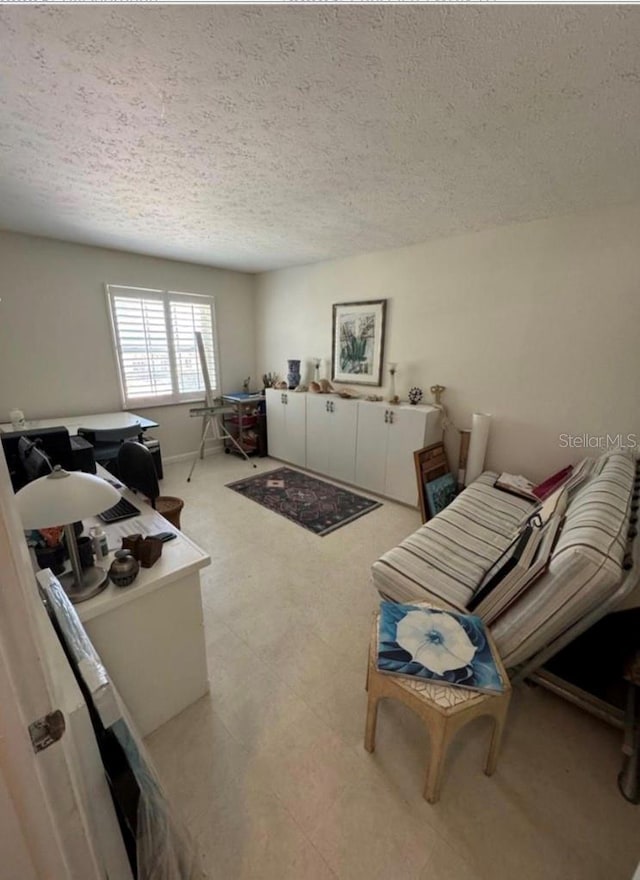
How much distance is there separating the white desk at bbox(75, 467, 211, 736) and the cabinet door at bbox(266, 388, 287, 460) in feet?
9.98

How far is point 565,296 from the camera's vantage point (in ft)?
8.62

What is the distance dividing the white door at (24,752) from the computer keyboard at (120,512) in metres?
1.30

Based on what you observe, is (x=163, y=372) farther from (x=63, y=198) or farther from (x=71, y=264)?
(x=63, y=198)

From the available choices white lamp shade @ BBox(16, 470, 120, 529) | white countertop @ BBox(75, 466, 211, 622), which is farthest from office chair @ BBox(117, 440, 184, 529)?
white lamp shade @ BBox(16, 470, 120, 529)

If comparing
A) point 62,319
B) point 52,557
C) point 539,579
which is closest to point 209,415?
point 62,319

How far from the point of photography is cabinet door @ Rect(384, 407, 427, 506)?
3.27 meters

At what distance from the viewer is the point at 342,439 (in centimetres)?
390

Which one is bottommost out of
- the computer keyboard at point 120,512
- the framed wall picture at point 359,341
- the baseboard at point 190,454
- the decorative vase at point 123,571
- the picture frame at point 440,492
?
the baseboard at point 190,454

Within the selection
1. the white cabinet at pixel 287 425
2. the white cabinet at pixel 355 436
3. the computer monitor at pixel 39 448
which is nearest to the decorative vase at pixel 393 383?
the white cabinet at pixel 355 436

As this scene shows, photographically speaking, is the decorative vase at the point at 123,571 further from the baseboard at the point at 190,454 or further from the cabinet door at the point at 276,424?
the baseboard at the point at 190,454

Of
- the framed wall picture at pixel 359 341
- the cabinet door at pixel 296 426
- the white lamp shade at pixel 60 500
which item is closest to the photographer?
the white lamp shade at pixel 60 500

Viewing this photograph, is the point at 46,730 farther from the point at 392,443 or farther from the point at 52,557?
the point at 392,443

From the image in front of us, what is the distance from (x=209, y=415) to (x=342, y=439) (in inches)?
71.9

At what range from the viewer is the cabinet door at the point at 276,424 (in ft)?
14.9
